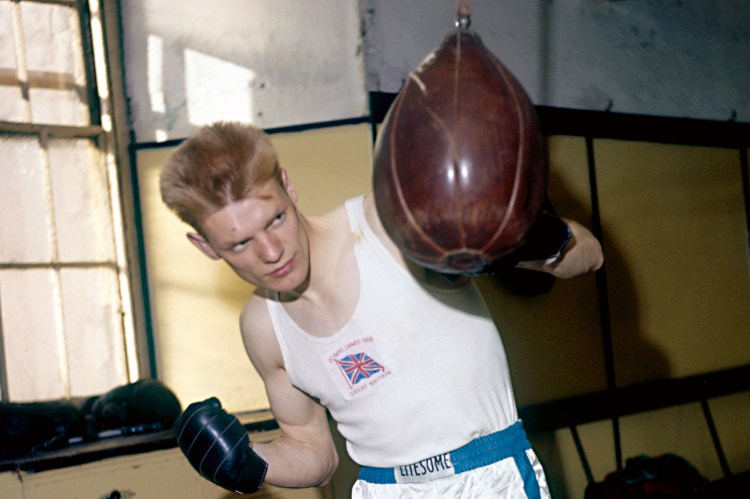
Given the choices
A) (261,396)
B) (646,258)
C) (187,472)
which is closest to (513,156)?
(187,472)

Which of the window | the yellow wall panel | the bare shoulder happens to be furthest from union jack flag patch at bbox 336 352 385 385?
the yellow wall panel

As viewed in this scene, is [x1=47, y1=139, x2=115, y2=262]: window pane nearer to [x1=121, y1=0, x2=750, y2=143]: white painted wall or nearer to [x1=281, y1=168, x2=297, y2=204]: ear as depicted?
[x1=121, y1=0, x2=750, y2=143]: white painted wall

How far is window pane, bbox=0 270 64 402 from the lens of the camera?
2719mm

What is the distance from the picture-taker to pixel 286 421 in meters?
1.73

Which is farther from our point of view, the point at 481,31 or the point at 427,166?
the point at 481,31

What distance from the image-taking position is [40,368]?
109 inches

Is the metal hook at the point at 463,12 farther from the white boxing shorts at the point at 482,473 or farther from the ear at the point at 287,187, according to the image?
the white boxing shorts at the point at 482,473

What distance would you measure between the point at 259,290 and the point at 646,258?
2.56m

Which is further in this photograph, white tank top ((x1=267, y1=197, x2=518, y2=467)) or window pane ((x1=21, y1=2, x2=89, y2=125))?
window pane ((x1=21, y1=2, x2=89, y2=125))

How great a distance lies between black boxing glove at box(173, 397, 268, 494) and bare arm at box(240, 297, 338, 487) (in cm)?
7

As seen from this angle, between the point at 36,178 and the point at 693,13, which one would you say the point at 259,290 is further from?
the point at 693,13

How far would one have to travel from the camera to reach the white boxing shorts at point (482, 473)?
1.45 meters

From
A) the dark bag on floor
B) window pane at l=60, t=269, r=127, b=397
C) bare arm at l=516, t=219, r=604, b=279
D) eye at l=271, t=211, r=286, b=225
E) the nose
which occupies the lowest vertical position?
the dark bag on floor

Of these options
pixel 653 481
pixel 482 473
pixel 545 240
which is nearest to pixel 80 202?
pixel 482 473
